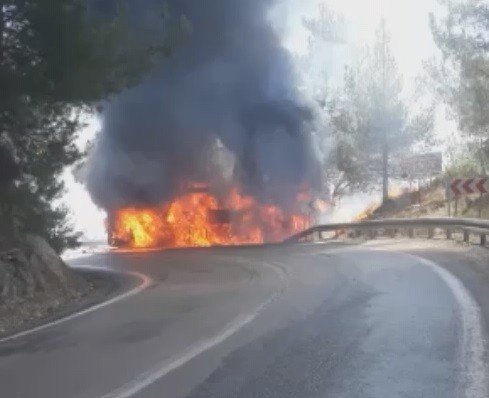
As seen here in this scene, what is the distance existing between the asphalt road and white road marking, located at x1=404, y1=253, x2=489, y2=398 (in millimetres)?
14

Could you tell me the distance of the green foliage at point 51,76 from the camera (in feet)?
41.1

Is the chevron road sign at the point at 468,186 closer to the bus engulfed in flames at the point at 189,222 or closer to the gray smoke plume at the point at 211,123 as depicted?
the bus engulfed in flames at the point at 189,222

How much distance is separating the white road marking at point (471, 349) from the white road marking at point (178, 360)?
2.41 metres

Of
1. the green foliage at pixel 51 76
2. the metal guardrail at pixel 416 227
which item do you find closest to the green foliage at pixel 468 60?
the metal guardrail at pixel 416 227

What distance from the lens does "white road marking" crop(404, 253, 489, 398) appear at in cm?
492

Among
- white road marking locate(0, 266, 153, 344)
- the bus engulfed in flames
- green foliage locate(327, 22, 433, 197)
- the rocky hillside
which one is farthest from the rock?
green foliage locate(327, 22, 433, 197)

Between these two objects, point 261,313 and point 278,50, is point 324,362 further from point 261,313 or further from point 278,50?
point 278,50

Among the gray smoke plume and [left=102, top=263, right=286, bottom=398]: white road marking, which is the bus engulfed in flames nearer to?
the gray smoke plume

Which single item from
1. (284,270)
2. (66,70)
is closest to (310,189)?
(284,270)

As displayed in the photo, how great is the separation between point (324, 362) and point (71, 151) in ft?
35.3

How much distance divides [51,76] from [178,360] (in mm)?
7971

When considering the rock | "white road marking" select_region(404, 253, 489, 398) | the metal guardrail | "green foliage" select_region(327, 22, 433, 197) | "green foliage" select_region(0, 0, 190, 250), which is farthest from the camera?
"green foliage" select_region(327, 22, 433, 197)

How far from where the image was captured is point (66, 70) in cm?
1265

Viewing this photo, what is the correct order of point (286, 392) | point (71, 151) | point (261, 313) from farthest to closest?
point (71, 151) → point (261, 313) → point (286, 392)
